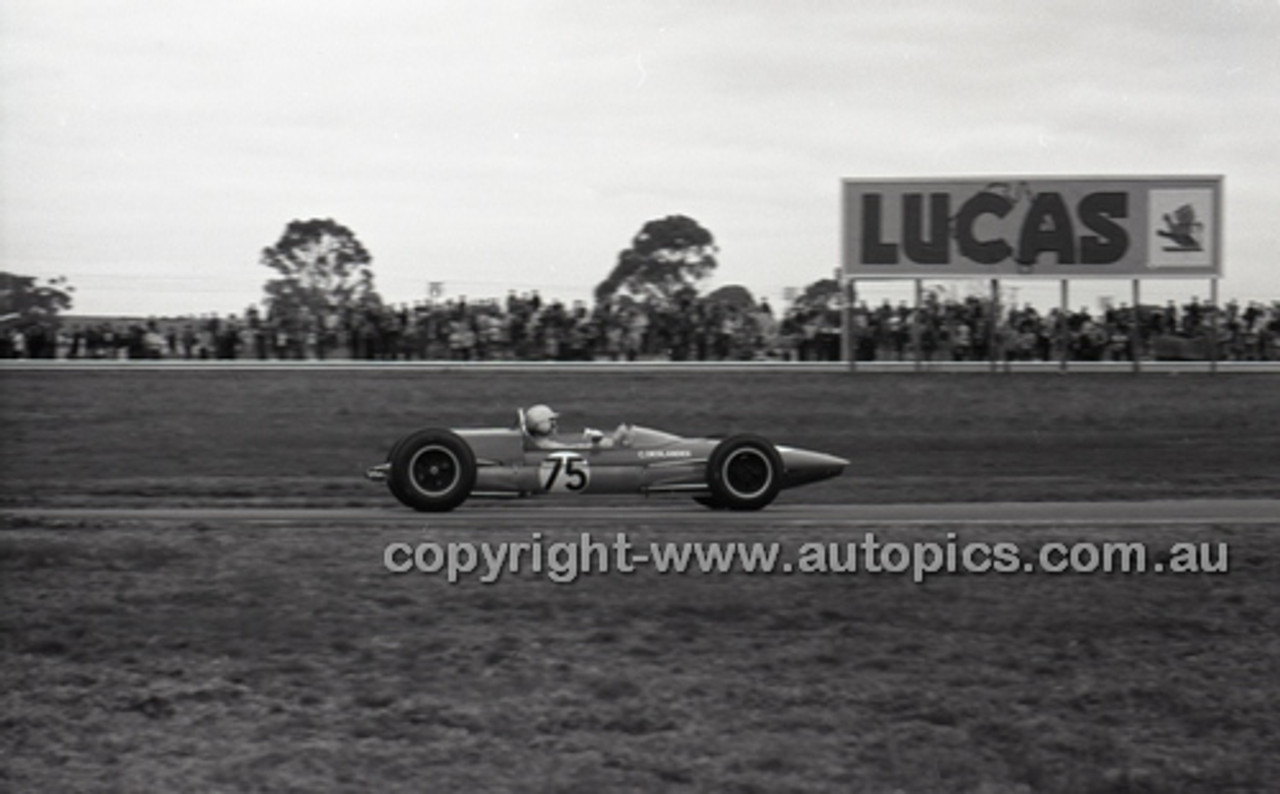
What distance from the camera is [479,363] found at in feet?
95.4

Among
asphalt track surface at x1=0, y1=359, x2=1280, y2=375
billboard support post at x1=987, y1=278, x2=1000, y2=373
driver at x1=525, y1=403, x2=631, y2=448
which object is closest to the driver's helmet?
driver at x1=525, y1=403, x2=631, y2=448

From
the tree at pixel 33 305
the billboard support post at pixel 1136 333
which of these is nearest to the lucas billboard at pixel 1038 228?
the billboard support post at pixel 1136 333

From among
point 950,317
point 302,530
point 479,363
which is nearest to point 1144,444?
point 950,317

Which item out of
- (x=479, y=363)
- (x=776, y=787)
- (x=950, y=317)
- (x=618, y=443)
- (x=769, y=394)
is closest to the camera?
(x=776, y=787)

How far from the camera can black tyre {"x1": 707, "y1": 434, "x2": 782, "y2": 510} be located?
14.2 metres

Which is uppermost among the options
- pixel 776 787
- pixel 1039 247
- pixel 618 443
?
pixel 1039 247

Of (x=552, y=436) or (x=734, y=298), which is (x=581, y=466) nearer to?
(x=552, y=436)

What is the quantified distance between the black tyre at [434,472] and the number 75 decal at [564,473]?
26.3 inches

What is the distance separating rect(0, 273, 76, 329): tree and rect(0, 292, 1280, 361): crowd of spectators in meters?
0.20

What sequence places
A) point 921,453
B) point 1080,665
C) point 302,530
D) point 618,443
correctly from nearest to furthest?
point 1080,665 < point 302,530 < point 618,443 < point 921,453

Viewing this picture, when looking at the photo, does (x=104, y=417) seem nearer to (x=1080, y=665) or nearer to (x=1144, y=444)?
(x=1144, y=444)

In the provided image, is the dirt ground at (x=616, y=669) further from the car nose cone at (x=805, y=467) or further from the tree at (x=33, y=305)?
the tree at (x=33, y=305)

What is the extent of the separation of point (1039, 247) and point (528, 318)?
1029 centimetres

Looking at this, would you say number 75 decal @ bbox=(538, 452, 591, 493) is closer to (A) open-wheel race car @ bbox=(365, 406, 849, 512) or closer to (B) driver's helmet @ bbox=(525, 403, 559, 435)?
(A) open-wheel race car @ bbox=(365, 406, 849, 512)
